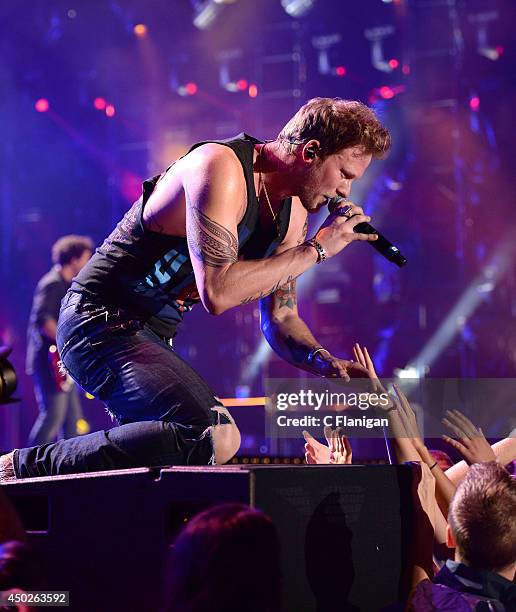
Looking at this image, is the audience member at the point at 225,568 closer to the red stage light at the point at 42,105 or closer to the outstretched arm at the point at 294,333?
the outstretched arm at the point at 294,333

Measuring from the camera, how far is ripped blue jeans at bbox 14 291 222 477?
2445 mm

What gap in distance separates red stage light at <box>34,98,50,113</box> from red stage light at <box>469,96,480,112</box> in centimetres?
477

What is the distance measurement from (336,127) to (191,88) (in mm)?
6644

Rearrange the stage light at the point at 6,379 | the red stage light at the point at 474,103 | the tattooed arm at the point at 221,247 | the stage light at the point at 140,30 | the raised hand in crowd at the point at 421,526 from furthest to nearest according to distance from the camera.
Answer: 1. the stage light at the point at 140,30
2. the red stage light at the point at 474,103
3. the tattooed arm at the point at 221,247
4. the raised hand in crowd at the point at 421,526
5. the stage light at the point at 6,379

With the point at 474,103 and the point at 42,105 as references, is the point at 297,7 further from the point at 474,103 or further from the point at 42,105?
the point at 42,105

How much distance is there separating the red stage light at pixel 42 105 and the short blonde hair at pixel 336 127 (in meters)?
7.14

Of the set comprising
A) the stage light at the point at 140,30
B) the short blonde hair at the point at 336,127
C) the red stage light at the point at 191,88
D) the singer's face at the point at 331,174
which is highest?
the stage light at the point at 140,30

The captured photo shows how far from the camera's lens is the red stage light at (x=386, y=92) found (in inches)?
329

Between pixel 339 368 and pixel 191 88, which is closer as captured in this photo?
pixel 339 368

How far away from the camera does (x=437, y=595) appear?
179 centimetres

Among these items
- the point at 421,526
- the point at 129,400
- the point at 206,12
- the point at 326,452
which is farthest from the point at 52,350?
the point at 421,526

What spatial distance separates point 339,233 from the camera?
2.57 meters

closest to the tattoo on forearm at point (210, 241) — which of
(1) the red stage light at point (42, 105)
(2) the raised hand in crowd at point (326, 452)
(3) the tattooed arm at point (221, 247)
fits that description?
(3) the tattooed arm at point (221, 247)

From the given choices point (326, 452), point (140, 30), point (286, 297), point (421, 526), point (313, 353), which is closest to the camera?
point (421, 526)
